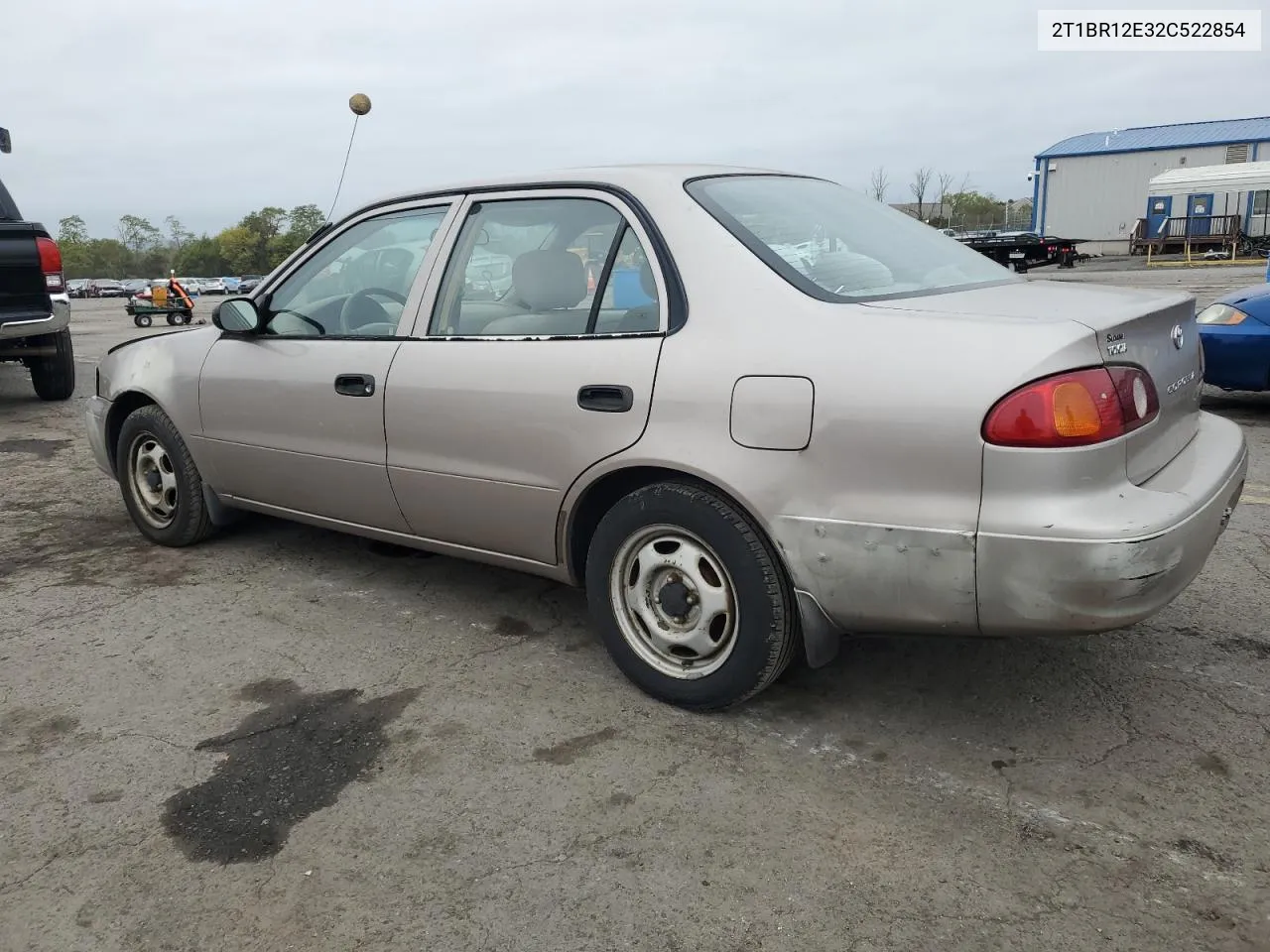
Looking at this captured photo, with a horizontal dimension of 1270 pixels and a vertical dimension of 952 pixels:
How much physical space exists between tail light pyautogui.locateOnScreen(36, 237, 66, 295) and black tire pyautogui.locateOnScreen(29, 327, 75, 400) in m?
0.63

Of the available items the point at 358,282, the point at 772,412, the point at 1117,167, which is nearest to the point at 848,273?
the point at 772,412

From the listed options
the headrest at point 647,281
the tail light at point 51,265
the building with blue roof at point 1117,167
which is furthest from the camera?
the building with blue roof at point 1117,167

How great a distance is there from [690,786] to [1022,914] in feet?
2.74

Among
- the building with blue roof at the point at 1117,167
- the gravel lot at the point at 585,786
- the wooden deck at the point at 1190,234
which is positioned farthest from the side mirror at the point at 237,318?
the building with blue roof at the point at 1117,167

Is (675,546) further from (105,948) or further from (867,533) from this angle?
(105,948)

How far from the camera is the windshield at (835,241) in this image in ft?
9.30

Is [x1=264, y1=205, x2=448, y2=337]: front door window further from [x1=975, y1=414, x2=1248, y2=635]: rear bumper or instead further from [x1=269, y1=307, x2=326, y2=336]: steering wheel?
[x1=975, y1=414, x2=1248, y2=635]: rear bumper

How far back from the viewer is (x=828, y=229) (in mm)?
3148

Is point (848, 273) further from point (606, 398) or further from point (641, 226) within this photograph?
point (606, 398)

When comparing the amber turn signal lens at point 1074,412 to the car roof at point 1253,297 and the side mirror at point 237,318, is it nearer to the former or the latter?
the side mirror at point 237,318

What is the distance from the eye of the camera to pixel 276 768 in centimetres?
272

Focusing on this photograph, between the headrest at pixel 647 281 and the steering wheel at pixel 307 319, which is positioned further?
the steering wheel at pixel 307 319

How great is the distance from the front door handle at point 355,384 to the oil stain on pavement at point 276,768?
102cm

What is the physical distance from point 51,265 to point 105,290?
221ft
